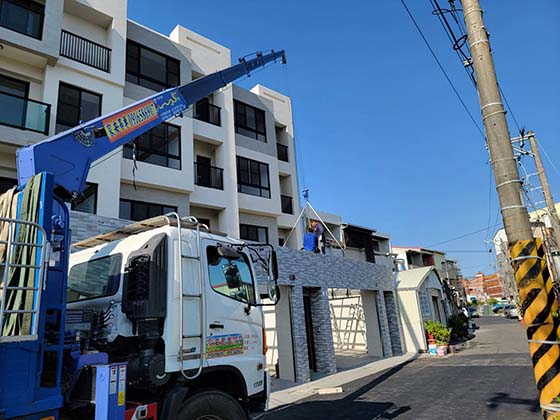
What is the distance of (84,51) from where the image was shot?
12523 millimetres

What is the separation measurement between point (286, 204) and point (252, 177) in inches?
115

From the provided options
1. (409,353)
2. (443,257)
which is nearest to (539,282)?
(409,353)

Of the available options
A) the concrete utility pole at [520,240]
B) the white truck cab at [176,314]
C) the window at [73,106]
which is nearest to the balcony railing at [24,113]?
the window at [73,106]

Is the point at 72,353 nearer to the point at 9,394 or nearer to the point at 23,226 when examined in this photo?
the point at 9,394

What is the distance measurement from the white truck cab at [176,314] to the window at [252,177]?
1214 centimetres

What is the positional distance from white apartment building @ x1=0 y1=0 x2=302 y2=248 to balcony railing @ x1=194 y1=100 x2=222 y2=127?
0.17 feet

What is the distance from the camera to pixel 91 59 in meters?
12.6

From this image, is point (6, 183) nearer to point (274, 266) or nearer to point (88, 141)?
point (88, 141)

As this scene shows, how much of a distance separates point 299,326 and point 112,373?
30.2ft

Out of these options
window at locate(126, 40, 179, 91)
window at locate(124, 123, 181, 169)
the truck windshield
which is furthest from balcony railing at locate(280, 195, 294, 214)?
the truck windshield

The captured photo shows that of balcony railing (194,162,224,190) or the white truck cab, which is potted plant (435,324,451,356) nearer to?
balcony railing (194,162,224,190)

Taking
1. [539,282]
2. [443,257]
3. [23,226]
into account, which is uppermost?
[443,257]

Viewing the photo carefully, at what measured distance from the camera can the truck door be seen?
462 centimetres

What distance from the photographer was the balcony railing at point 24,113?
10.1 meters
